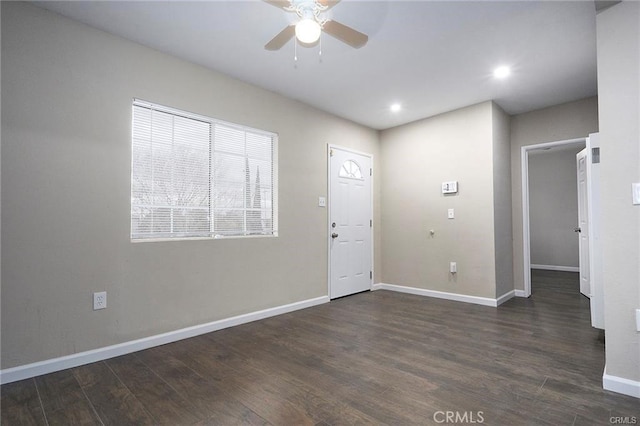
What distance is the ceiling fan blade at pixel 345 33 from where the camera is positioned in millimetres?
1950

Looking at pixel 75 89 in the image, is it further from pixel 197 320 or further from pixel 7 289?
pixel 197 320

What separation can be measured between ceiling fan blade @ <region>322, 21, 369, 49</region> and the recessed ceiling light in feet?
6.31

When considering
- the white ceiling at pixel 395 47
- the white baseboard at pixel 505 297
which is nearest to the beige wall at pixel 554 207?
the white baseboard at pixel 505 297

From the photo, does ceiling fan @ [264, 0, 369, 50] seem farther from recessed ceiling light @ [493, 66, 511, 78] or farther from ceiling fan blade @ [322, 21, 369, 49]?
recessed ceiling light @ [493, 66, 511, 78]

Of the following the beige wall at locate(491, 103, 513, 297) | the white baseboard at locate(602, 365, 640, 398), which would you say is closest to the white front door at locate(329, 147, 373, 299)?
the beige wall at locate(491, 103, 513, 297)

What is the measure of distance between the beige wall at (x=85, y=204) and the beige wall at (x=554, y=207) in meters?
→ 6.70

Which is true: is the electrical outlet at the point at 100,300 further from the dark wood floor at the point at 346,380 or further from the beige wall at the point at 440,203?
the beige wall at the point at 440,203

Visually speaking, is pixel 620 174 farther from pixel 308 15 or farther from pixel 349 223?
pixel 349 223

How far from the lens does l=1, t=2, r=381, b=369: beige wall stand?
2.14 metres

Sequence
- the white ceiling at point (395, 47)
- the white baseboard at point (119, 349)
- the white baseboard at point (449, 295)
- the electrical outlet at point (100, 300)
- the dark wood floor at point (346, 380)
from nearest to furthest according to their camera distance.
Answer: the dark wood floor at point (346, 380), the white baseboard at point (119, 349), the white ceiling at point (395, 47), the electrical outlet at point (100, 300), the white baseboard at point (449, 295)

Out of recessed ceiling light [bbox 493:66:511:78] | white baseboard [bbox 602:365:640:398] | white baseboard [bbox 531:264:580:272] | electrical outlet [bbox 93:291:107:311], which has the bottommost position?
white baseboard [bbox 531:264:580:272]

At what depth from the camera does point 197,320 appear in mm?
2992

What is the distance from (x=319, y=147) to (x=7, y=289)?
3.30 meters

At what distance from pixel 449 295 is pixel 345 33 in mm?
3625
